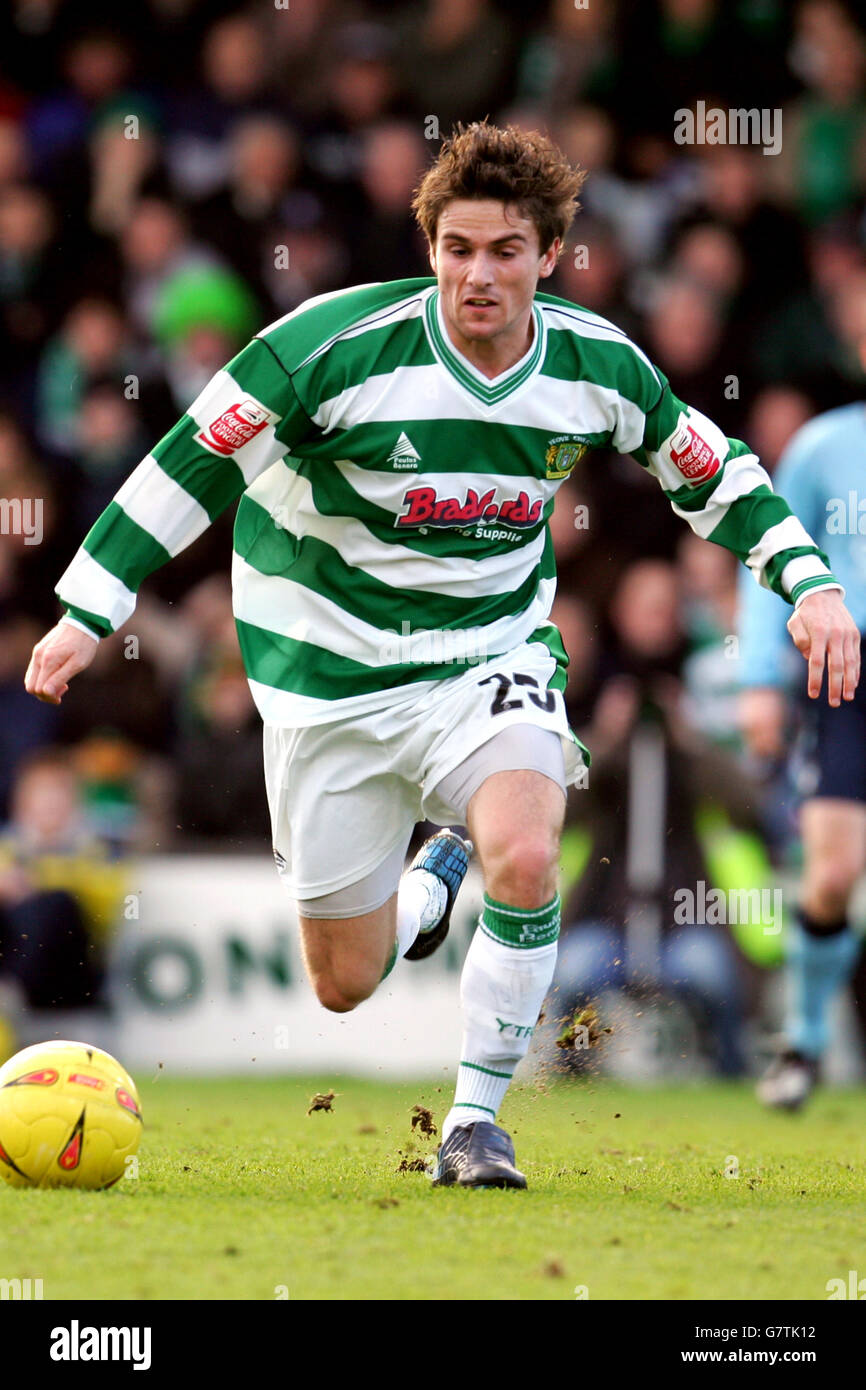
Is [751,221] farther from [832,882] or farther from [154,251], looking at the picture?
[832,882]

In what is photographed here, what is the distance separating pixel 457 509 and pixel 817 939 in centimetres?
355

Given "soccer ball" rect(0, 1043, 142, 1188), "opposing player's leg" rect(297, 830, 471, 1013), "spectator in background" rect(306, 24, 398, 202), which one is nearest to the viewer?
"soccer ball" rect(0, 1043, 142, 1188)

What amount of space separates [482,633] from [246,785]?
11.9 ft

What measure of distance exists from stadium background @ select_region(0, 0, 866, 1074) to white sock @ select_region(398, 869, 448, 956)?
4.72 feet

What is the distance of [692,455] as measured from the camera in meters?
5.29

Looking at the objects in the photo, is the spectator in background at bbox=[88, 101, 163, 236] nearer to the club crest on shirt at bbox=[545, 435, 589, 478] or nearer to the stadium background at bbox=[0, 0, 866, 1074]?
the stadium background at bbox=[0, 0, 866, 1074]

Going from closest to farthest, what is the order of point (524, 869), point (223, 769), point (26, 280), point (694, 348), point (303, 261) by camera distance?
1. point (524, 869)
2. point (223, 769)
3. point (694, 348)
4. point (303, 261)
5. point (26, 280)

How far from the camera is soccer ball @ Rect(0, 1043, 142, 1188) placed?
4699 millimetres

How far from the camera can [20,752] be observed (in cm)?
886

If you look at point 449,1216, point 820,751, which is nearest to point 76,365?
point 820,751

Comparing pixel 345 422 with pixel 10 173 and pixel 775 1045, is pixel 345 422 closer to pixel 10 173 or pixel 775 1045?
pixel 775 1045

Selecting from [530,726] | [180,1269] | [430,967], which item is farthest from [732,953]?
[180,1269]

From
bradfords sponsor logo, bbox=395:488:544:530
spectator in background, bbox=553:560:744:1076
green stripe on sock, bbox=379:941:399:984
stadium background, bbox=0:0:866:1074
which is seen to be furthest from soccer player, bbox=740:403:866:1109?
bradfords sponsor logo, bbox=395:488:544:530

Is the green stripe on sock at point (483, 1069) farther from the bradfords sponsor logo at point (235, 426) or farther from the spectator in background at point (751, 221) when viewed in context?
the spectator in background at point (751, 221)
